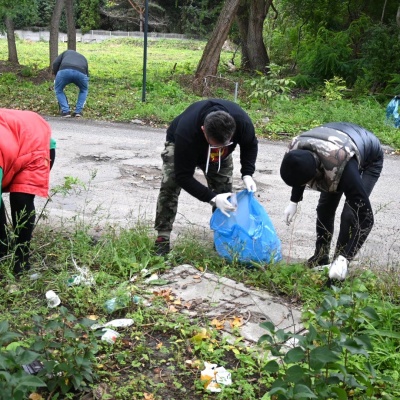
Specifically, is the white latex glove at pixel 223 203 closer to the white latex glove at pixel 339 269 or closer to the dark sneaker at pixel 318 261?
the dark sneaker at pixel 318 261

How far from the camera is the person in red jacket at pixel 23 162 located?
3.62 metres

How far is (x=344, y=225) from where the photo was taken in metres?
4.03

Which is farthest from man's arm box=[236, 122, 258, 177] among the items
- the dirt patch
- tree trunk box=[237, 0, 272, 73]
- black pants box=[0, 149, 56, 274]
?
tree trunk box=[237, 0, 272, 73]

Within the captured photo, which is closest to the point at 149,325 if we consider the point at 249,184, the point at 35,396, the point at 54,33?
the point at 35,396

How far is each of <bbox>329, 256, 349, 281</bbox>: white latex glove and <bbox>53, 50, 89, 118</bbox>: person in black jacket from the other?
27.2ft

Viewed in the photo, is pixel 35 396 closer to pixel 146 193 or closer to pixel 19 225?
pixel 19 225

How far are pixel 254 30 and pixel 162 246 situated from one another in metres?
14.4

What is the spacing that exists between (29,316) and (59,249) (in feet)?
3.65

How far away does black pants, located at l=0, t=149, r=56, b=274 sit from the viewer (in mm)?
3812

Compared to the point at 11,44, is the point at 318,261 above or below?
above

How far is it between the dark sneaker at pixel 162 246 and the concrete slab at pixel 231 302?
0.38 m

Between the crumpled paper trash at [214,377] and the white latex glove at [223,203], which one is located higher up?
the white latex glove at [223,203]

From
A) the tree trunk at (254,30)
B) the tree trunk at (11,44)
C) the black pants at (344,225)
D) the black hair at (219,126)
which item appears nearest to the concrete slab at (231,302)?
the black pants at (344,225)

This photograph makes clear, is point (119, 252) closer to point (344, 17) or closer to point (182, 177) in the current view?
point (182, 177)
